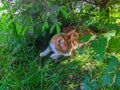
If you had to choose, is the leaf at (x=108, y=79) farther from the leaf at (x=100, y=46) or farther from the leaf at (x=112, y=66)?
the leaf at (x=100, y=46)

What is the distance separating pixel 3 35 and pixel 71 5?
0.77 m

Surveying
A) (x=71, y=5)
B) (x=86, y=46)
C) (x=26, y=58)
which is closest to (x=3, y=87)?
(x=26, y=58)

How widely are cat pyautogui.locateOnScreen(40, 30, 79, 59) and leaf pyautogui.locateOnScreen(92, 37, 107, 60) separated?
1.60 feet

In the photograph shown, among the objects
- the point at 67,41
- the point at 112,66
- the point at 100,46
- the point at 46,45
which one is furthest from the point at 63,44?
the point at 112,66

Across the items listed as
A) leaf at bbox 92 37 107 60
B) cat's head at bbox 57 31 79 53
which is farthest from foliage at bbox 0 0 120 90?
cat's head at bbox 57 31 79 53

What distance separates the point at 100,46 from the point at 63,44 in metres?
0.53

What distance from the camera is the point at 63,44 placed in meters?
2.28

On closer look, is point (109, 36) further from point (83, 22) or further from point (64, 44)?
point (83, 22)

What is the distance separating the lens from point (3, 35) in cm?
275

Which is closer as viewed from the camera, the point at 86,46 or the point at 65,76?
the point at 65,76

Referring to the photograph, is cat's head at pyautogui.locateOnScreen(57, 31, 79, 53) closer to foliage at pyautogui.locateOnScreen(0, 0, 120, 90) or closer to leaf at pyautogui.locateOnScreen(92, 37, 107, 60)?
foliage at pyautogui.locateOnScreen(0, 0, 120, 90)

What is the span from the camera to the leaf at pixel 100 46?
180cm

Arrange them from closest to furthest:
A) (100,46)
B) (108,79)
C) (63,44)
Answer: (108,79)
(100,46)
(63,44)

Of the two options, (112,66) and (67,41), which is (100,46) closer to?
(112,66)
